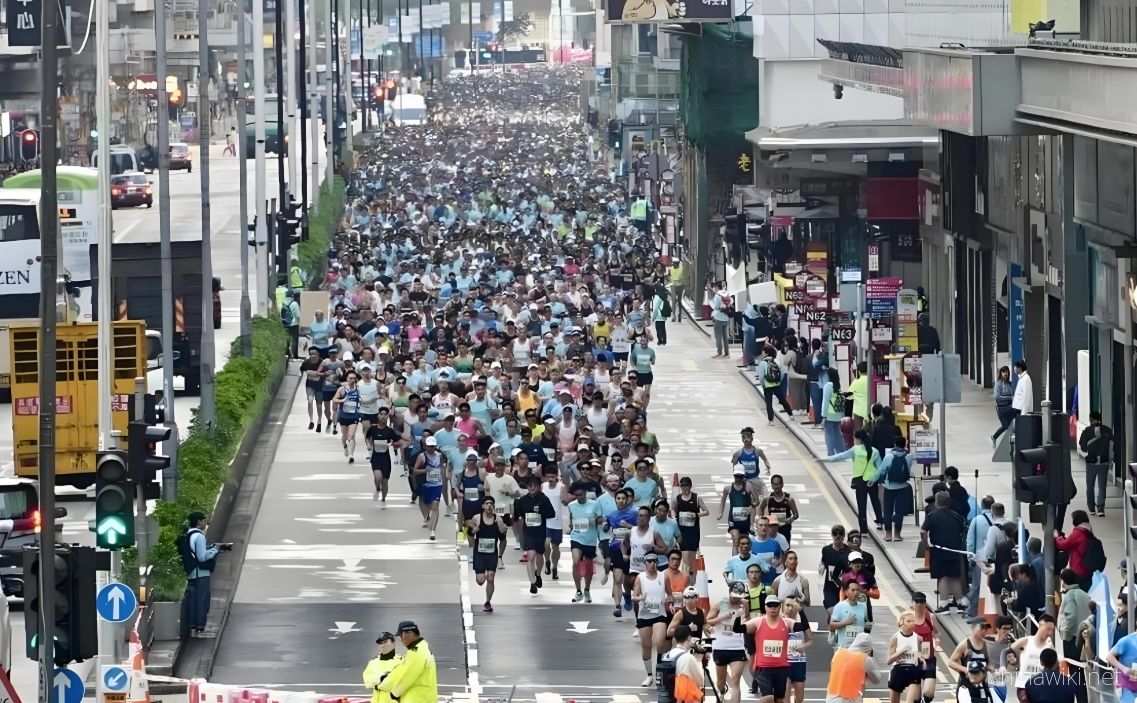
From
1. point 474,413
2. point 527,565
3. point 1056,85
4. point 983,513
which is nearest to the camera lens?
point 983,513

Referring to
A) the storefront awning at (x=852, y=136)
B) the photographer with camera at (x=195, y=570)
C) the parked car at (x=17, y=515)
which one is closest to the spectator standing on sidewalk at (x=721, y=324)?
the storefront awning at (x=852, y=136)

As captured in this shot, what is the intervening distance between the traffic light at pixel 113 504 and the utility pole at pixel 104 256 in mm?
10066

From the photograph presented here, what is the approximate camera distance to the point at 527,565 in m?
29.0

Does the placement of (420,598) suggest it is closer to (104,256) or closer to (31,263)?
(104,256)

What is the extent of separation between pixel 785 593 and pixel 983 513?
3.49 meters

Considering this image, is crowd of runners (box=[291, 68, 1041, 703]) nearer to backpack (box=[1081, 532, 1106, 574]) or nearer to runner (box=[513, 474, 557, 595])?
runner (box=[513, 474, 557, 595])

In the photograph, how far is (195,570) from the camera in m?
25.4

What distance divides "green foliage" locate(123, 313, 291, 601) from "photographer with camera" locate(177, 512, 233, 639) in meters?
0.11

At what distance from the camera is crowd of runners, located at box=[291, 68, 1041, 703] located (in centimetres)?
2219

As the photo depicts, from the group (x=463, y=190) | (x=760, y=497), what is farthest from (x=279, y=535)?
(x=463, y=190)

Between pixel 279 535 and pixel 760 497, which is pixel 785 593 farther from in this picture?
pixel 279 535

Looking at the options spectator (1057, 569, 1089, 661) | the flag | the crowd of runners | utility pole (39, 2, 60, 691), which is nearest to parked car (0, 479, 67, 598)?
the crowd of runners

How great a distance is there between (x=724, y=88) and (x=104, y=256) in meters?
40.0

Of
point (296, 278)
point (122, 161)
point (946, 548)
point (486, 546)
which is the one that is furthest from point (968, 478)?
point (122, 161)
